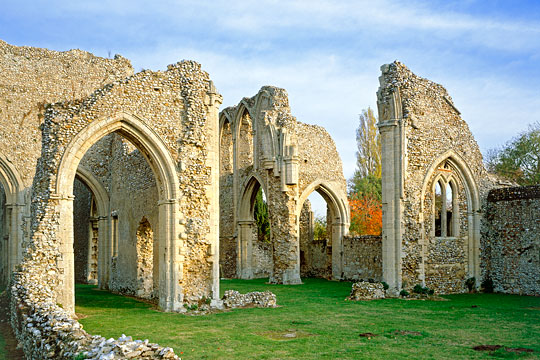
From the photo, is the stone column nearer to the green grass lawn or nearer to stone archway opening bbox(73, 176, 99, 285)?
the green grass lawn

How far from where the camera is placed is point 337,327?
10.6 m

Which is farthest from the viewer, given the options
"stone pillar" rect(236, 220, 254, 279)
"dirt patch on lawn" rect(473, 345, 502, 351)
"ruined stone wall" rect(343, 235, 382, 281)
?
"stone pillar" rect(236, 220, 254, 279)

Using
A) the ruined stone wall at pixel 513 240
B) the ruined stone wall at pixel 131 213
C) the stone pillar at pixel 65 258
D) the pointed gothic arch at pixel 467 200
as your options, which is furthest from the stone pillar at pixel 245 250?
the stone pillar at pixel 65 258

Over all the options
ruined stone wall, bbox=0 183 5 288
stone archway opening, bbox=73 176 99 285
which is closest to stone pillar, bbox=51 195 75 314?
ruined stone wall, bbox=0 183 5 288

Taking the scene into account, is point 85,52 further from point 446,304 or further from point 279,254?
point 446,304

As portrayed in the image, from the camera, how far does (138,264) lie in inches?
676

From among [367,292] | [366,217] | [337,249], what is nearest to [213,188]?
[367,292]

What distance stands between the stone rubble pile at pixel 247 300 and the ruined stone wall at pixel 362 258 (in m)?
8.90

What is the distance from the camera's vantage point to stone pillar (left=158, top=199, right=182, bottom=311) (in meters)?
13.3

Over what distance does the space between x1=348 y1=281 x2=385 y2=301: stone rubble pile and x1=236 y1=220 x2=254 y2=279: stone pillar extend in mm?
11470

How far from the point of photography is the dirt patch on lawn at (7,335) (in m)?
8.79

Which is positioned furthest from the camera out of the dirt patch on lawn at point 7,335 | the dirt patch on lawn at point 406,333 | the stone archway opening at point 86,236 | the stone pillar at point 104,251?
the stone archway opening at point 86,236

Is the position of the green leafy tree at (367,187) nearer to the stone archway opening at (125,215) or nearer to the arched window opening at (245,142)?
the arched window opening at (245,142)

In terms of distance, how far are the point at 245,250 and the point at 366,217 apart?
1114 centimetres
